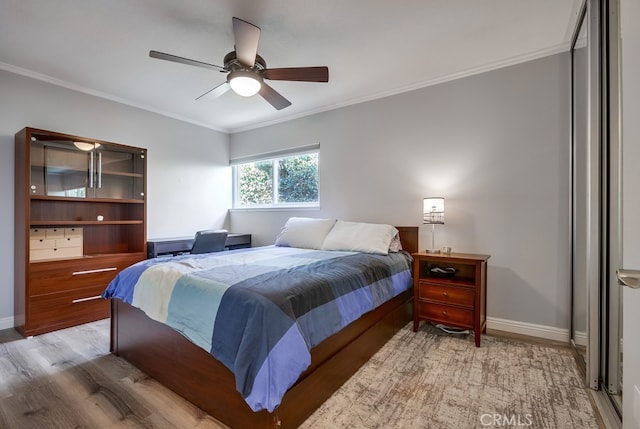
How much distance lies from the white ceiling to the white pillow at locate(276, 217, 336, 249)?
1.51 m

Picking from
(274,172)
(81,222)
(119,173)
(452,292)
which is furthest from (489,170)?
(81,222)

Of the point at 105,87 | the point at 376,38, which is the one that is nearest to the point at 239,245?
the point at 105,87

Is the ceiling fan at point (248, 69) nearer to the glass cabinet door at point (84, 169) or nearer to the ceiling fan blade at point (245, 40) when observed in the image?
the ceiling fan blade at point (245, 40)

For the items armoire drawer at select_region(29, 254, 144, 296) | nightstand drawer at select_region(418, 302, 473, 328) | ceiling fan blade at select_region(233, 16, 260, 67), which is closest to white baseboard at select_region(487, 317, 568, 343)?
nightstand drawer at select_region(418, 302, 473, 328)

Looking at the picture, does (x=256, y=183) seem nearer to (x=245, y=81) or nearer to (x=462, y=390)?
(x=245, y=81)

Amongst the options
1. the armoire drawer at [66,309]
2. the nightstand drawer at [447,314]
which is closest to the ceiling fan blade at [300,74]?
the nightstand drawer at [447,314]

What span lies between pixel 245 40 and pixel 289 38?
58 centimetres

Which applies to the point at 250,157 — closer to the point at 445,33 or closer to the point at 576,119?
the point at 445,33

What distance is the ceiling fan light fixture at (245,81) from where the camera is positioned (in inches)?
81.0

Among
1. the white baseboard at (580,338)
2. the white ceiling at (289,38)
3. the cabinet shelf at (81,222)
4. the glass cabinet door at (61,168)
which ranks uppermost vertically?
the white ceiling at (289,38)

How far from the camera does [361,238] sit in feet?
9.52

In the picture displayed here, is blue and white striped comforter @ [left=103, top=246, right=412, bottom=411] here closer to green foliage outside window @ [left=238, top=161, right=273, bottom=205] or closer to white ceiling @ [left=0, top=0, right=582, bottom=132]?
white ceiling @ [left=0, top=0, right=582, bottom=132]

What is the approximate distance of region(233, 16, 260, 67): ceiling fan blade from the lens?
5.62ft

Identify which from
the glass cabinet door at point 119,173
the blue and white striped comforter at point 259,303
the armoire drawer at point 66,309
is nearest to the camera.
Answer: the blue and white striped comforter at point 259,303
